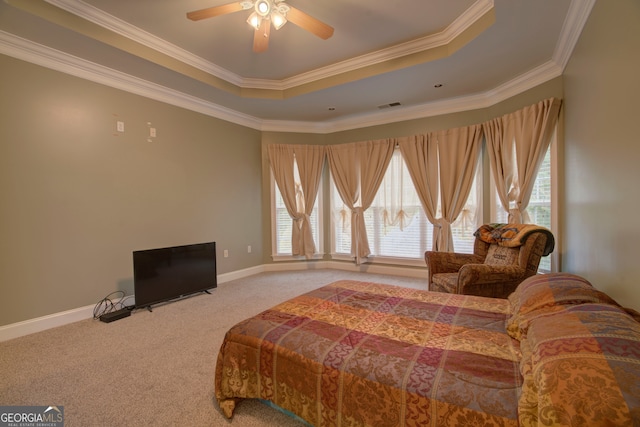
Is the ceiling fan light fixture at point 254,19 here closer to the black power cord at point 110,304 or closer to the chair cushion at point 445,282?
the chair cushion at point 445,282

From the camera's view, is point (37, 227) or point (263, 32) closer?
point (263, 32)

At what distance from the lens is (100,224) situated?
3178mm

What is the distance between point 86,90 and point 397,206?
4.41 m

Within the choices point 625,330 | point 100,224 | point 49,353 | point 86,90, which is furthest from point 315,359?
point 86,90

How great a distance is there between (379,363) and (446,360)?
291 millimetres

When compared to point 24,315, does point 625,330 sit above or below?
above

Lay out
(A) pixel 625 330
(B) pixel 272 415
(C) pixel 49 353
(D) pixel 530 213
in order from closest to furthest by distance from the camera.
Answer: (A) pixel 625 330 < (B) pixel 272 415 < (C) pixel 49 353 < (D) pixel 530 213

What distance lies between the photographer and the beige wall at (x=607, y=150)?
1.65 meters

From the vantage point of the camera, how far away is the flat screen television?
3213 mm

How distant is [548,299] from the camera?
4.73 ft

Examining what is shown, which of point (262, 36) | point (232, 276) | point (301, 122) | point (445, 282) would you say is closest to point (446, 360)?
point (445, 282)

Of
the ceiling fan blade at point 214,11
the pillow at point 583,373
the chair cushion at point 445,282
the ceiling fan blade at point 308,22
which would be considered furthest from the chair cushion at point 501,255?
the ceiling fan blade at point 214,11

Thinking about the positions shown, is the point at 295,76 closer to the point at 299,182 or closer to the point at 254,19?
the point at 254,19

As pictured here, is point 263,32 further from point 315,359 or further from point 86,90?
point 315,359
